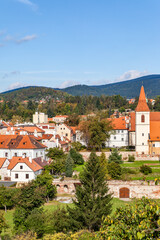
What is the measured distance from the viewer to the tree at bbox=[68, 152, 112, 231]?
2527cm

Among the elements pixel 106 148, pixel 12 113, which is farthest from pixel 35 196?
pixel 12 113

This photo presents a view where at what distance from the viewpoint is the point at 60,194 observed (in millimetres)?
41375

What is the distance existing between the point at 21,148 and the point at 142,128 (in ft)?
74.6

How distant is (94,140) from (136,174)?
1621cm

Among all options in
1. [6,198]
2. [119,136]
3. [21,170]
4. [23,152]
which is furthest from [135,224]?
[119,136]

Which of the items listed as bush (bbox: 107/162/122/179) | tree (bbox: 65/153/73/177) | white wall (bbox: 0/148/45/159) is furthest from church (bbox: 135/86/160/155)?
white wall (bbox: 0/148/45/159)

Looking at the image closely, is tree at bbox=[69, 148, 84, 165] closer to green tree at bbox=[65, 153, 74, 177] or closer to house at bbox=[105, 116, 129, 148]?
green tree at bbox=[65, 153, 74, 177]

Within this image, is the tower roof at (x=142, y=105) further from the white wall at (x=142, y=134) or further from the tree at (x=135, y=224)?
the tree at (x=135, y=224)

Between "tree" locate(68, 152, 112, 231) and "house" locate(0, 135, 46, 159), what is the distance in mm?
21679

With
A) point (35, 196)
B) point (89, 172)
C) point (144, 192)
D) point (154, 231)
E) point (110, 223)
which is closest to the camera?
point (154, 231)

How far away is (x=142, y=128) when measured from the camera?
57406 millimetres

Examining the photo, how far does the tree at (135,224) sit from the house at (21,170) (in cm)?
3378

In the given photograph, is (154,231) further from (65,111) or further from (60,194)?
(65,111)

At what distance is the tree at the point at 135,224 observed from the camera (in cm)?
854
